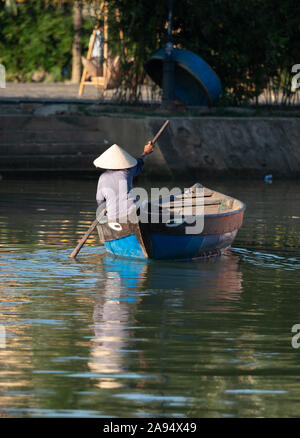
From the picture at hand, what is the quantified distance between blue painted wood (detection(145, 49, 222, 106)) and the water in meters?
7.93

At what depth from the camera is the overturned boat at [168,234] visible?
12.8 m

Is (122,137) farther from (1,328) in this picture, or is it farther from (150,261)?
(1,328)

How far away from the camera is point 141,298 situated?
1099 cm

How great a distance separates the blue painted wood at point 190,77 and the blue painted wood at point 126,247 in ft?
33.2

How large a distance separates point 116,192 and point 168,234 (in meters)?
0.85

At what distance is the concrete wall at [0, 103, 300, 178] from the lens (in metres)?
22.6

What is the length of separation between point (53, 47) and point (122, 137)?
1257cm

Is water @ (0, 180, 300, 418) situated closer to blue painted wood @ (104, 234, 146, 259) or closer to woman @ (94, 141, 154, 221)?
blue painted wood @ (104, 234, 146, 259)

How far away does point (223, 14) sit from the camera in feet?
81.3
